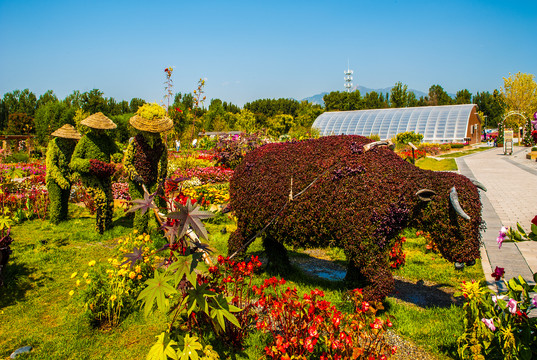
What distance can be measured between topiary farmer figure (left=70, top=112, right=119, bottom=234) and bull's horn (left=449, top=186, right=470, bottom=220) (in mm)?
5963

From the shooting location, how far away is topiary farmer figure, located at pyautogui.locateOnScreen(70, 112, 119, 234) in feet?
21.7

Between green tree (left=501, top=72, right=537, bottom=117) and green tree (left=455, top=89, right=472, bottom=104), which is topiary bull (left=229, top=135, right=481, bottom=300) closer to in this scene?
green tree (left=501, top=72, right=537, bottom=117)

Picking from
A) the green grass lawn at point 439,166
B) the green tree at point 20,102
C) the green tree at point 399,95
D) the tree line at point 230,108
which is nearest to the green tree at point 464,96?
the tree line at point 230,108

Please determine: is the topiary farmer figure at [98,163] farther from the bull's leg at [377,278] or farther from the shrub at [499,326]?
the shrub at [499,326]

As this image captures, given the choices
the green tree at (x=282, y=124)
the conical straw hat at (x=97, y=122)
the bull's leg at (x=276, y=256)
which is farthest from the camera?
the green tree at (x=282, y=124)

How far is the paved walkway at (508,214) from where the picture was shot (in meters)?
5.28

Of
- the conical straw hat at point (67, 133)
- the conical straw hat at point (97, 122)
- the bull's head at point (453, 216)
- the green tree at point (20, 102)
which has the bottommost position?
the bull's head at point (453, 216)

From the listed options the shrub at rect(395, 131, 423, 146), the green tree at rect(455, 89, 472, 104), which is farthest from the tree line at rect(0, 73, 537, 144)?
the shrub at rect(395, 131, 423, 146)

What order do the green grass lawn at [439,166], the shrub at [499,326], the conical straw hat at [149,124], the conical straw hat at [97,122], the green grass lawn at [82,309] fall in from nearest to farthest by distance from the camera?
the shrub at [499,326]
the green grass lawn at [82,309]
the conical straw hat at [149,124]
the conical straw hat at [97,122]
the green grass lawn at [439,166]

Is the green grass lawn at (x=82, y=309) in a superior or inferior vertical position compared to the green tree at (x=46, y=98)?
inferior

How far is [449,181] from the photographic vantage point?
357cm

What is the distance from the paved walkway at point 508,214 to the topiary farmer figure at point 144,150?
571 cm

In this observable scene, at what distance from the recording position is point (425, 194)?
355 centimetres

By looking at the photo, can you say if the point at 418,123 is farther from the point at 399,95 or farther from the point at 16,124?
the point at 16,124
